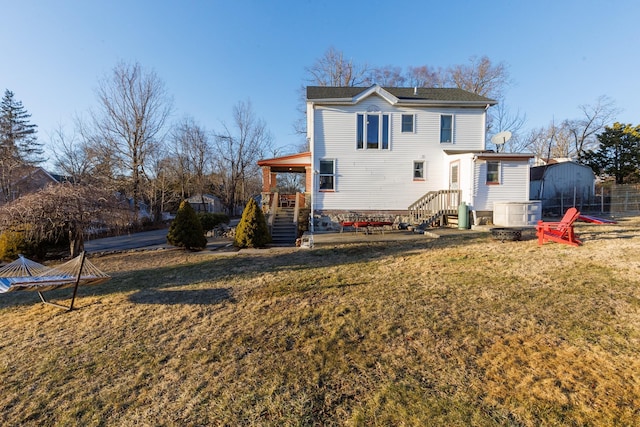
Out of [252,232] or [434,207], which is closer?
[252,232]

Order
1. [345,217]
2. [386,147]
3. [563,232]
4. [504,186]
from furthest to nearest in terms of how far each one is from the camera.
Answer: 1. [386,147]
2. [345,217]
3. [504,186]
4. [563,232]

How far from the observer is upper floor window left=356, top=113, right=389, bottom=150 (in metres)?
15.7

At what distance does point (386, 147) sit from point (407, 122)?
1.77m

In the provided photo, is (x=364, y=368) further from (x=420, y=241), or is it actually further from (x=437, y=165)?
(x=437, y=165)

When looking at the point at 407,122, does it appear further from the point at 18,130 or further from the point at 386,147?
the point at 18,130

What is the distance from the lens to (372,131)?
15852mm

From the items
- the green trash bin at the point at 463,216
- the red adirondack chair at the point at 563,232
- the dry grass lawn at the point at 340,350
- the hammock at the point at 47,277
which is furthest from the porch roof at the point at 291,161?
the hammock at the point at 47,277

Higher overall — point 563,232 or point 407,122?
point 407,122

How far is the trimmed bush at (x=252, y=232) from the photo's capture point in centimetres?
1152

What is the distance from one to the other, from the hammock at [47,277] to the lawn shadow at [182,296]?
0.73 metres

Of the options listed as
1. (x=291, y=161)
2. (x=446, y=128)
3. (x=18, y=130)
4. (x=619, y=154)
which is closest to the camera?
(x=446, y=128)

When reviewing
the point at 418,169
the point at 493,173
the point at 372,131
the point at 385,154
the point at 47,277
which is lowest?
the point at 47,277

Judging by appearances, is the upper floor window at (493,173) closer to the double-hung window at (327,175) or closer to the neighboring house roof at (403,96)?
the neighboring house roof at (403,96)

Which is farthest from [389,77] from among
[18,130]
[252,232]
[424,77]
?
[18,130]
